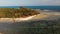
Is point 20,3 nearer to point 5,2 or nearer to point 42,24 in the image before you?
point 5,2

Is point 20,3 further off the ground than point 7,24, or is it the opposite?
point 20,3

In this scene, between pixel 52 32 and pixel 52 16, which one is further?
pixel 52 16

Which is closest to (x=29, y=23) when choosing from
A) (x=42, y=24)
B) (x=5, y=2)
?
(x=42, y=24)

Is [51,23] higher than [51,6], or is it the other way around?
[51,6]

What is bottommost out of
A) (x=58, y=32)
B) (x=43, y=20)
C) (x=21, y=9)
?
(x=58, y=32)

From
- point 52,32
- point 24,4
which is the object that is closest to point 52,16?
point 52,32

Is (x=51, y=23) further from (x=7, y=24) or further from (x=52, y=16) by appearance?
(x=7, y=24)
